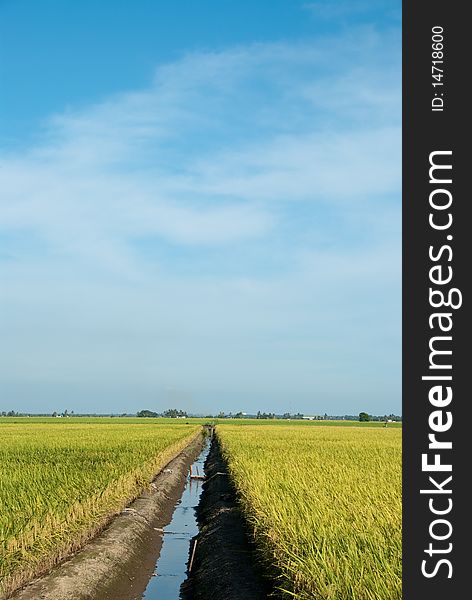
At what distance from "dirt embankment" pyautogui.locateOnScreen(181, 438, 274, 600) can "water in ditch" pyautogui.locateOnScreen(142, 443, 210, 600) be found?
0.19 meters

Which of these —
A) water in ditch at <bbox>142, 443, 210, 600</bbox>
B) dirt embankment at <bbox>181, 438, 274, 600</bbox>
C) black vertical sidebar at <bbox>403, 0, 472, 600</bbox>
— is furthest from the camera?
water in ditch at <bbox>142, 443, 210, 600</bbox>

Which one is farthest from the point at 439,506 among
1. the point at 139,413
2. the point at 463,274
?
the point at 139,413

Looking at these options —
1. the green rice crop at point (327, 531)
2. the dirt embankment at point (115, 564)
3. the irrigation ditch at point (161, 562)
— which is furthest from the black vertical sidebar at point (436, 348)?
the dirt embankment at point (115, 564)

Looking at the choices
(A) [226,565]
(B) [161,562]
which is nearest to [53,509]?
(A) [226,565]

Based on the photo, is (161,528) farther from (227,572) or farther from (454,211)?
(454,211)

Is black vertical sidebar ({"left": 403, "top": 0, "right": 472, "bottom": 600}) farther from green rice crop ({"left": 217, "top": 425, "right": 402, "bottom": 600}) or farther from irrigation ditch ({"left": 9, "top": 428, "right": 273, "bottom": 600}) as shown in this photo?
irrigation ditch ({"left": 9, "top": 428, "right": 273, "bottom": 600})

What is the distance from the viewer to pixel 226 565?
6.66m

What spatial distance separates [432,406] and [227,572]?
4.43 metres

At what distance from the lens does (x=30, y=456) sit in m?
16.2

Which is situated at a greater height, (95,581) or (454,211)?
(454,211)

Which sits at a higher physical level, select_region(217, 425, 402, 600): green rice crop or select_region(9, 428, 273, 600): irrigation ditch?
select_region(217, 425, 402, 600): green rice crop

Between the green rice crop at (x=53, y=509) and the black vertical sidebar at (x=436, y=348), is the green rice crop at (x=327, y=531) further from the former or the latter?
the green rice crop at (x=53, y=509)

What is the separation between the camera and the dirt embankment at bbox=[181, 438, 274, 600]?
5.86m

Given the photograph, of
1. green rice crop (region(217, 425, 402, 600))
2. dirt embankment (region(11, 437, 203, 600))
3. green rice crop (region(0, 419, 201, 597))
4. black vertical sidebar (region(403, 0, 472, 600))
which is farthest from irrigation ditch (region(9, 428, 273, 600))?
black vertical sidebar (region(403, 0, 472, 600))
